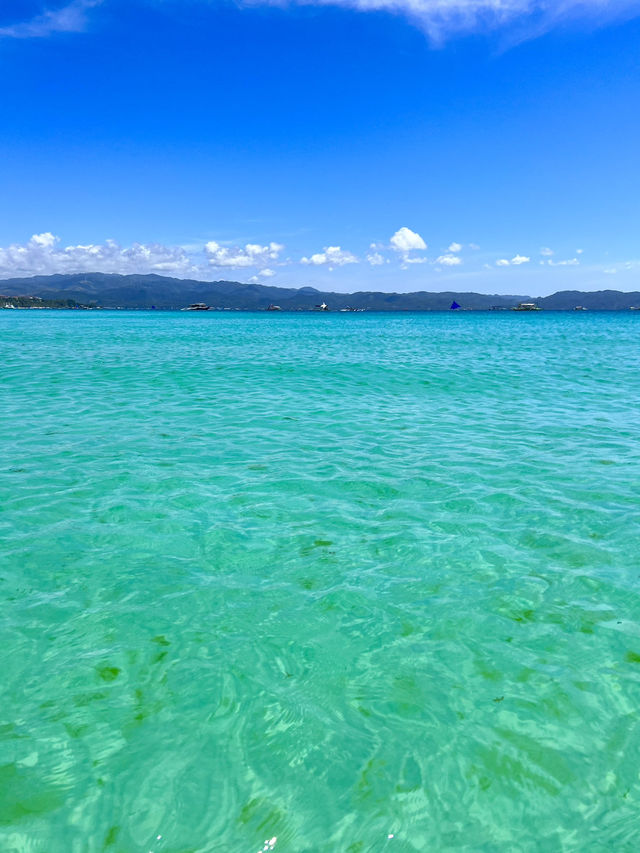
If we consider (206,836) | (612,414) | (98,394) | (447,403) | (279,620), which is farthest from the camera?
(98,394)

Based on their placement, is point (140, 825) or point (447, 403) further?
point (447, 403)

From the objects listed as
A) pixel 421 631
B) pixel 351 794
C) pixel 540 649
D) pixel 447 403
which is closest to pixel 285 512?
pixel 421 631

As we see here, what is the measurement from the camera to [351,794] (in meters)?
4.02

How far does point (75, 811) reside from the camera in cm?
389

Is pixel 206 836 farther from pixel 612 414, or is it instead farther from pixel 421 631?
pixel 612 414

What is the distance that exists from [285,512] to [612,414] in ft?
43.5

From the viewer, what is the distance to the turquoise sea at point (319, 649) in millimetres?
3896

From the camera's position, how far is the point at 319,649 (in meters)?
5.65

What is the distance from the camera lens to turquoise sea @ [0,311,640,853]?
12.8 ft

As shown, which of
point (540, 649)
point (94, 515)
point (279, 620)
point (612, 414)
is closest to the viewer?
point (540, 649)

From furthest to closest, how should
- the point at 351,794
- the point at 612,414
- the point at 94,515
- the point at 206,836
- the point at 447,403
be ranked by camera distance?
the point at 447,403 → the point at 612,414 → the point at 94,515 → the point at 351,794 → the point at 206,836

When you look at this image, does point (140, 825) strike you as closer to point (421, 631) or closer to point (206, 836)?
point (206, 836)

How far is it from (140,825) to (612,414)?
17804 millimetres

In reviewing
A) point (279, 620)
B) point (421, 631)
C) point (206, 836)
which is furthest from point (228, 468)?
point (206, 836)
